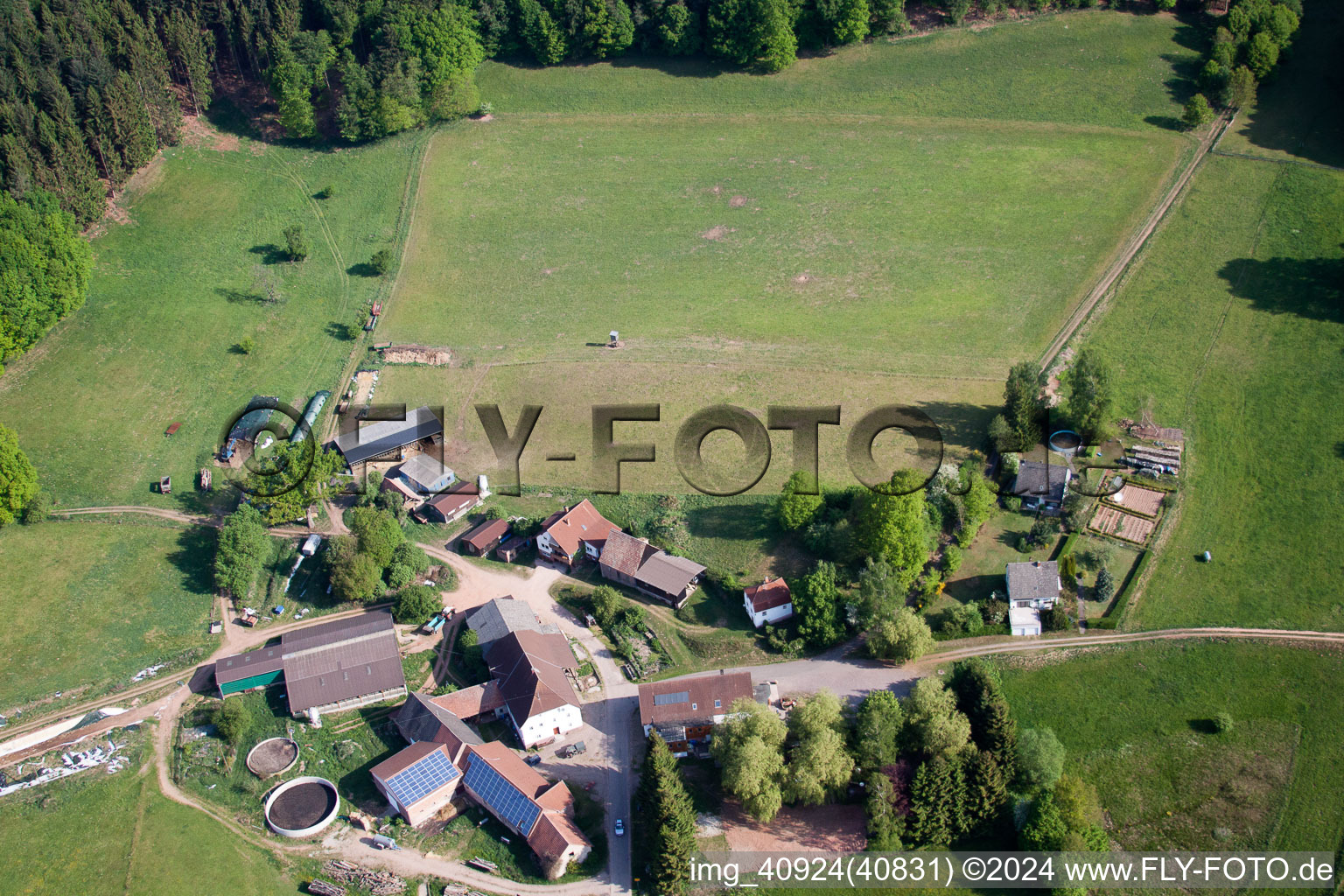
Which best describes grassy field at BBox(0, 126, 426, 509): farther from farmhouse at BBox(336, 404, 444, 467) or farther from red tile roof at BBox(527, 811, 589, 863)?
red tile roof at BBox(527, 811, 589, 863)

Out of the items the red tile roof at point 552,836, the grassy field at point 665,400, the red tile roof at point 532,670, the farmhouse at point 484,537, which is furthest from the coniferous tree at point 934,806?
the farmhouse at point 484,537

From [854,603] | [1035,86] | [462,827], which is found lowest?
[462,827]

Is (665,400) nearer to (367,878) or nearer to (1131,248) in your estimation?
(367,878)

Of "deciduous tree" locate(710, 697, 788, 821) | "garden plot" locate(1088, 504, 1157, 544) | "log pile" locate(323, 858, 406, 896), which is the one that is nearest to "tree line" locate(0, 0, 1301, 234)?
"garden plot" locate(1088, 504, 1157, 544)

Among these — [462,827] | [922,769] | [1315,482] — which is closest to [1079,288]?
[1315,482]

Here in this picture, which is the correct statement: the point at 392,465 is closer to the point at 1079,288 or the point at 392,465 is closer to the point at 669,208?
the point at 669,208

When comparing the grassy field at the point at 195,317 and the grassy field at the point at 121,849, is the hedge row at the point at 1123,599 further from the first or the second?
the grassy field at the point at 195,317

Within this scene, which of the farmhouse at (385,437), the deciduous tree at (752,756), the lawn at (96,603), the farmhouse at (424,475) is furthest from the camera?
the farmhouse at (385,437)
